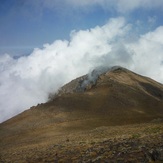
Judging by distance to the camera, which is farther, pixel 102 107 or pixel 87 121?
pixel 102 107

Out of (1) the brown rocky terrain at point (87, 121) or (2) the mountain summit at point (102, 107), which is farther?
(2) the mountain summit at point (102, 107)

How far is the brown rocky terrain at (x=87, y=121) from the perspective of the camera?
2462 centimetres

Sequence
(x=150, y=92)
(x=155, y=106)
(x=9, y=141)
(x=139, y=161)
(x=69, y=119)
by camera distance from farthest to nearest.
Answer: (x=150, y=92), (x=155, y=106), (x=69, y=119), (x=9, y=141), (x=139, y=161)

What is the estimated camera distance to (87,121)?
5284 cm

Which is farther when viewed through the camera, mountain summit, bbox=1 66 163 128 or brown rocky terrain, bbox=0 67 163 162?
mountain summit, bbox=1 66 163 128

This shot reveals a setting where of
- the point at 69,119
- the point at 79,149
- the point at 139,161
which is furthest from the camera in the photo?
the point at 69,119

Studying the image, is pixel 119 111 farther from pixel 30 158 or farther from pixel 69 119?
pixel 30 158

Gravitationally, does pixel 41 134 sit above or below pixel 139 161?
above

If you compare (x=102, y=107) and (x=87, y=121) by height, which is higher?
(x=102, y=107)

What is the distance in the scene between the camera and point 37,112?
204 ft

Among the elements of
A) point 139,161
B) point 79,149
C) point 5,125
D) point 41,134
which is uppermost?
point 5,125

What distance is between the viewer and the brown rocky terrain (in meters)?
24.6

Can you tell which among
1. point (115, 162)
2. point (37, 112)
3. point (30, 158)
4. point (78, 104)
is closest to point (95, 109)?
point (78, 104)

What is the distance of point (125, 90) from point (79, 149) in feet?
163
